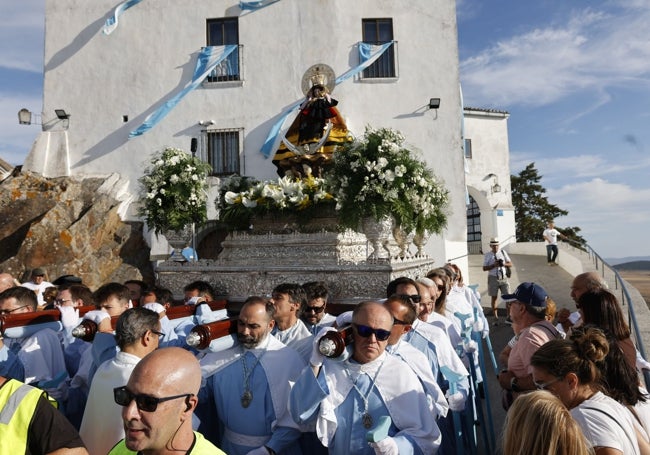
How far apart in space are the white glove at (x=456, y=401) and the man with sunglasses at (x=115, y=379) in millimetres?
2069

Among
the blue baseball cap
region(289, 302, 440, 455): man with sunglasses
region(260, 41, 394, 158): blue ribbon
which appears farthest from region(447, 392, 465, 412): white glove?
region(260, 41, 394, 158): blue ribbon

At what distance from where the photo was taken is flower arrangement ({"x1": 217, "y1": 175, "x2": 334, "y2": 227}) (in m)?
7.52

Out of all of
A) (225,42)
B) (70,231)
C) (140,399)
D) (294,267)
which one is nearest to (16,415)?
(140,399)

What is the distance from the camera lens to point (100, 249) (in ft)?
47.8

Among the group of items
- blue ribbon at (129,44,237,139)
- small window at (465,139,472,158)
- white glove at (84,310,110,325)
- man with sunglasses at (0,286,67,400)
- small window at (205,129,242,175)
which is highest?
blue ribbon at (129,44,237,139)

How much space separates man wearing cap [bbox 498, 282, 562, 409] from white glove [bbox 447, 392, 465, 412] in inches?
13.2

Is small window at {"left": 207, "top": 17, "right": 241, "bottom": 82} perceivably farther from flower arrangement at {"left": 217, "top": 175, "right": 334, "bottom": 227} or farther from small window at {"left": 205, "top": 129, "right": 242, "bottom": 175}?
flower arrangement at {"left": 217, "top": 175, "right": 334, "bottom": 227}

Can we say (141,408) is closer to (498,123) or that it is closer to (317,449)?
(317,449)

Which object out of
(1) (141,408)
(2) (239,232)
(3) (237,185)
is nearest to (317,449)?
(1) (141,408)

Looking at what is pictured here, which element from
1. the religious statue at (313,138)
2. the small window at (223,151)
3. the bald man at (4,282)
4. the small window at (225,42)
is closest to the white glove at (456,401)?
the bald man at (4,282)

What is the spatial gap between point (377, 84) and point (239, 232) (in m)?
8.76

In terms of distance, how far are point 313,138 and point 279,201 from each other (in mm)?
2174

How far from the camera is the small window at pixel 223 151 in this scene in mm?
15820

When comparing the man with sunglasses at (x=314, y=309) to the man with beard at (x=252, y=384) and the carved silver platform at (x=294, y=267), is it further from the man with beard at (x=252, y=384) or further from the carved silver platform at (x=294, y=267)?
the carved silver platform at (x=294, y=267)
